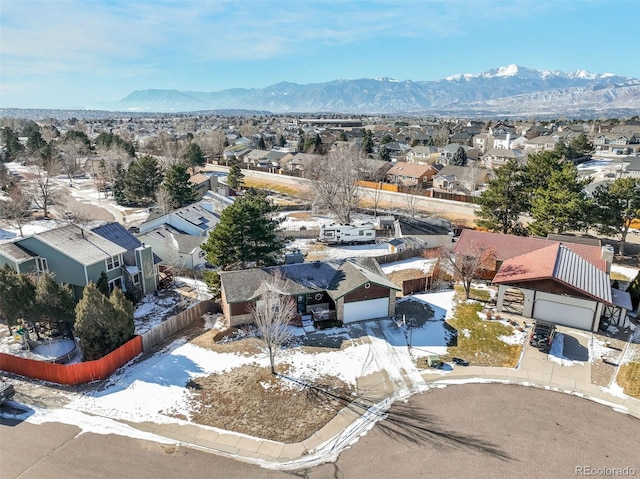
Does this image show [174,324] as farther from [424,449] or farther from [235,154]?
[235,154]

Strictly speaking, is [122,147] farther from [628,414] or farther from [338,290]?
[628,414]

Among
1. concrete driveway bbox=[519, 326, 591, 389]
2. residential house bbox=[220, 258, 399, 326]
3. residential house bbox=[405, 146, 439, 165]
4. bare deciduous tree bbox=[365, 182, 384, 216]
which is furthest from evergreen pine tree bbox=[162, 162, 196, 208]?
A: residential house bbox=[405, 146, 439, 165]

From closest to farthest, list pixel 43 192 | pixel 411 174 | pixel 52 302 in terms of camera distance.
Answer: pixel 52 302
pixel 43 192
pixel 411 174

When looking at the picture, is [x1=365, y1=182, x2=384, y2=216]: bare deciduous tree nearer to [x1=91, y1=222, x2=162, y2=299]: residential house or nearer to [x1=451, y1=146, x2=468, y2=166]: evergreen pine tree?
[x1=451, y1=146, x2=468, y2=166]: evergreen pine tree

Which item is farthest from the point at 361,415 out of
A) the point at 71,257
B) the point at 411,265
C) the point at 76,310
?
the point at 411,265

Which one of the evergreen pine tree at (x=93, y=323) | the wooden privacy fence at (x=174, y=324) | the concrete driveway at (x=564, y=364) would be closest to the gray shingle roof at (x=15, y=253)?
the evergreen pine tree at (x=93, y=323)

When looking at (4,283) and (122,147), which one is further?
(122,147)

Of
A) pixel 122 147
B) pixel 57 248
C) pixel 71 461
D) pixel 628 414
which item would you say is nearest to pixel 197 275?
pixel 57 248
